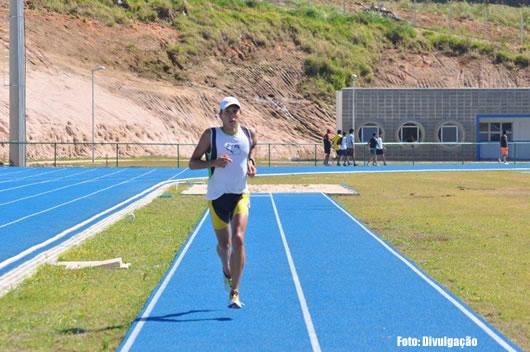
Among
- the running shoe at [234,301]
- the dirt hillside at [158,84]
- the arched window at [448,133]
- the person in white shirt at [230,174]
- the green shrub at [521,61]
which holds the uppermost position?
the green shrub at [521,61]

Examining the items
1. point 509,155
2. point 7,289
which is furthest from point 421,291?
point 509,155

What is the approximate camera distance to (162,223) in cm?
1750

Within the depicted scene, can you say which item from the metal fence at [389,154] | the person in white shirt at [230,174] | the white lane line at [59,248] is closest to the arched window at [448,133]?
the metal fence at [389,154]

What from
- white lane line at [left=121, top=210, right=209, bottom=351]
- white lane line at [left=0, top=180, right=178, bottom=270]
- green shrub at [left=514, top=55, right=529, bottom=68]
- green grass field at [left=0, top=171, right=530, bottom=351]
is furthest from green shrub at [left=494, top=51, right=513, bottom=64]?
white lane line at [left=121, top=210, right=209, bottom=351]

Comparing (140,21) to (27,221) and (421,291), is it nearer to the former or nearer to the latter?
(27,221)

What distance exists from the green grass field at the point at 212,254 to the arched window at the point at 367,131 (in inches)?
1184

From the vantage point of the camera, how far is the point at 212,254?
514 inches

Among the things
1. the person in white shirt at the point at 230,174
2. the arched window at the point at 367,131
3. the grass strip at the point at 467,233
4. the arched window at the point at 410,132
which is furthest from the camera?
the arched window at the point at 410,132

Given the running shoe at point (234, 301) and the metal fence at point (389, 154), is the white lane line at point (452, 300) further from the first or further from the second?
the metal fence at point (389, 154)

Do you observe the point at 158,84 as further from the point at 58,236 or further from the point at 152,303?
the point at 152,303

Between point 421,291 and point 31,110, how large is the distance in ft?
172

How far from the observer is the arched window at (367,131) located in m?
55.6

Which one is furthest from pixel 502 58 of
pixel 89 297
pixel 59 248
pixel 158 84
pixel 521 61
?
pixel 89 297

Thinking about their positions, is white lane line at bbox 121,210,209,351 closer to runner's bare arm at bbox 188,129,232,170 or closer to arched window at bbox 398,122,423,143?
runner's bare arm at bbox 188,129,232,170
